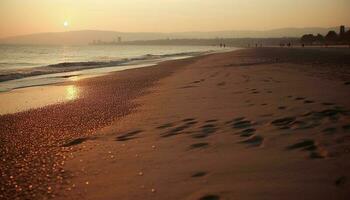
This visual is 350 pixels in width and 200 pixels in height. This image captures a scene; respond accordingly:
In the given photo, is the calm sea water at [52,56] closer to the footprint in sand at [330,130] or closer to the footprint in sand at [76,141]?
the footprint in sand at [76,141]

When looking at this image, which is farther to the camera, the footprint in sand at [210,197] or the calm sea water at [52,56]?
the calm sea water at [52,56]

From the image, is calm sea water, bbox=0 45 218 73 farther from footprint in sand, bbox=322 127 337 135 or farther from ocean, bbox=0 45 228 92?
footprint in sand, bbox=322 127 337 135

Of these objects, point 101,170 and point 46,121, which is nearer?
point 101,170

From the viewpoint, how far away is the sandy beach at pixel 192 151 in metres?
3.41

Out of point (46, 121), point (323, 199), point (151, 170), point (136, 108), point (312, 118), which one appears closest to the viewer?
point (323, 199)

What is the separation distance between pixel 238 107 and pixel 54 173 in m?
4.18

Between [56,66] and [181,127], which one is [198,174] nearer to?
[181,127]

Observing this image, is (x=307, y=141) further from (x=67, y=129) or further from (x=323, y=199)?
(x=67, y=129)

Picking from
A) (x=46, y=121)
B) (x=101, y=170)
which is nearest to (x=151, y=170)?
(x=101, y=170)

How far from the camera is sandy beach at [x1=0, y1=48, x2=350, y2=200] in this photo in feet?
11.2

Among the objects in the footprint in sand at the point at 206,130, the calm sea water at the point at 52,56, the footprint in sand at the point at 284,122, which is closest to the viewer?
the footprint in sand at the point at 284,122

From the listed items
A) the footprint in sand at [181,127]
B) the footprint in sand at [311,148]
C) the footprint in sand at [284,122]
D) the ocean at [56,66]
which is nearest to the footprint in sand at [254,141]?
the footprint in sand at [311,148]

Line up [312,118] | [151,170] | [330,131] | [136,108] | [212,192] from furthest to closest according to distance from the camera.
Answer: [136,108] < [312,118] < [330,131] < [151,170] < [212,192]

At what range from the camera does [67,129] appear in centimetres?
688
